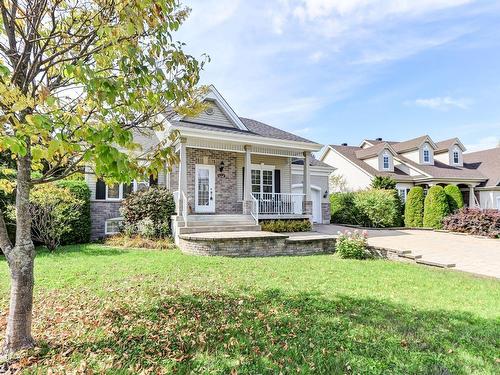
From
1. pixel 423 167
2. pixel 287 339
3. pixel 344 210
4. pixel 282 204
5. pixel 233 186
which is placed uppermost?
pixel 423 167

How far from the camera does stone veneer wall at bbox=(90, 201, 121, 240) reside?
44.2 feet

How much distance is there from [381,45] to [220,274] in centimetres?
1011

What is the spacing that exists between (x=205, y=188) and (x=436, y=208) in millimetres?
14097

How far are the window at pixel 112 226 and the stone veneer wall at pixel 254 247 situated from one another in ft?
16.6

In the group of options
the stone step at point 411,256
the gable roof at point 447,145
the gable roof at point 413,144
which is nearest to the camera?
the stone step at point 411,256

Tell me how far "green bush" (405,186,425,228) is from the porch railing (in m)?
8.90

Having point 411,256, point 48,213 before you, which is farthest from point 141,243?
point 411,256

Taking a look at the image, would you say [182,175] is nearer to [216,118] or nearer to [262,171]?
[216,118]

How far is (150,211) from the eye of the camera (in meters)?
12.2

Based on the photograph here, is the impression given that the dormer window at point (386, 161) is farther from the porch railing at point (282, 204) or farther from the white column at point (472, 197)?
the porch railing at point (282, 204)

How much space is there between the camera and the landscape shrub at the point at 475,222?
14.6 meters

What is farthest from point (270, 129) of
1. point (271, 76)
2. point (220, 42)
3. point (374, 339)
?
point (374, 339)

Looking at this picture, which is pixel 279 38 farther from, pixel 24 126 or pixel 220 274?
pixel 24 126

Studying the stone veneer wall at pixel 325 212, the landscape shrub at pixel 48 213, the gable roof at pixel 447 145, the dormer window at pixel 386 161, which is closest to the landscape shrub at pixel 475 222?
the stone veneer wall at pixel 325 212
